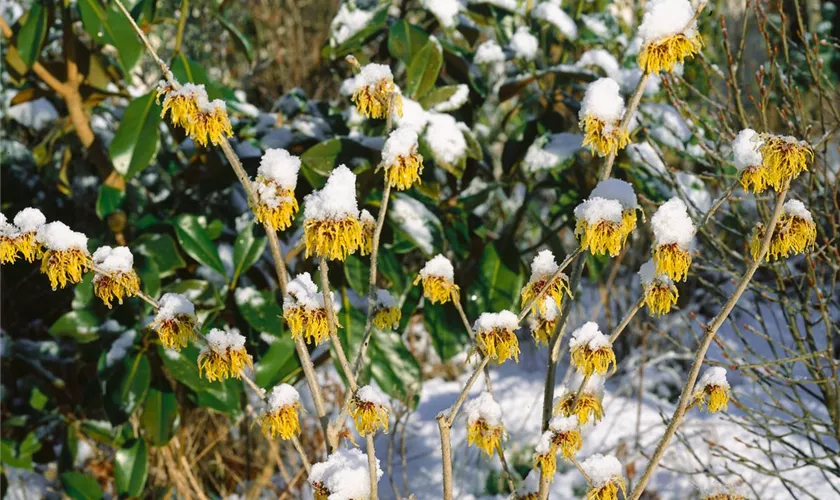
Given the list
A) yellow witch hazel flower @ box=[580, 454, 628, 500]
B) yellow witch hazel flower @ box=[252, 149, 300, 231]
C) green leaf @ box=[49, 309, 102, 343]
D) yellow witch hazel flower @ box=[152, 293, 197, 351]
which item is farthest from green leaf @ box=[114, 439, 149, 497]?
yellow witch hazel flower @ box=[580, 454, 628, 500]

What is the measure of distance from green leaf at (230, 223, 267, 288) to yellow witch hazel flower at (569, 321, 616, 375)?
118 cm

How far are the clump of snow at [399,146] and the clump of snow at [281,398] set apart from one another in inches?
14.2

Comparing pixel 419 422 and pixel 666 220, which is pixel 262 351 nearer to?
pixel 419 422

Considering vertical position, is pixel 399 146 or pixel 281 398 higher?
pixel 399 146

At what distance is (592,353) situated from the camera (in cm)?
112

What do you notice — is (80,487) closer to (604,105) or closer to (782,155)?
(604,105)

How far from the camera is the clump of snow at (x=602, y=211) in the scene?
1040mm

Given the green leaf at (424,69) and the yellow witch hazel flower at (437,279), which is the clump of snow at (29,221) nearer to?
the yellow witch hazel flower at (437,279)

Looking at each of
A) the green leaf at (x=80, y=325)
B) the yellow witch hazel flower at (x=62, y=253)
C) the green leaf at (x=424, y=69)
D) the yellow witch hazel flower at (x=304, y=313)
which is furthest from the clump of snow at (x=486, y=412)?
the green leaf at (x=80, y=325)

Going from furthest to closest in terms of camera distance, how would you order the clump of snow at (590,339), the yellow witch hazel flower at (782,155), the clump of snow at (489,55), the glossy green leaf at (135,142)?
the clump of snow at (489,55)
the glossy green leaf at (135,142)
the clump of snow at (590,339)
the yellow witch hazel flower at (782,155)

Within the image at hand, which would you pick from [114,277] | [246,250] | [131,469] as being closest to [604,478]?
[114,277]

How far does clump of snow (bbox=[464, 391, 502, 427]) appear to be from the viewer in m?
1.18

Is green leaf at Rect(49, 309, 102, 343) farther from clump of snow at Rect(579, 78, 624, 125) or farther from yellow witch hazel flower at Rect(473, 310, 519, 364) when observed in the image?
clump of snow at Rect(579, 78, 624, 125)

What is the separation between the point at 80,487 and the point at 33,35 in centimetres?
123
